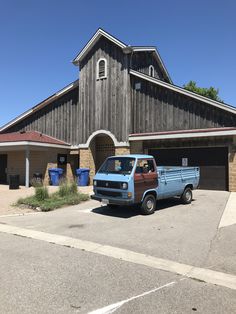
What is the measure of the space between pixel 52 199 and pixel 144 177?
450 cm

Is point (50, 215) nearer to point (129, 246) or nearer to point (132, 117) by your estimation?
point (129, 246)

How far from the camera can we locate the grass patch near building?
12.1 metres

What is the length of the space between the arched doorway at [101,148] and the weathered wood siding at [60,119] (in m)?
1.53

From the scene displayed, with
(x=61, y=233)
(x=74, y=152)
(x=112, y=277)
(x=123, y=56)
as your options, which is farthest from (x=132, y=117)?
(x=112, y=277)

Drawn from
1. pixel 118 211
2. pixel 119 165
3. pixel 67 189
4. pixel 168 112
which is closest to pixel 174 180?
pixel 119 165

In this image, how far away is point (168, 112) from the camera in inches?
731

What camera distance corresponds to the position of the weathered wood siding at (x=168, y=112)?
55.2 feet

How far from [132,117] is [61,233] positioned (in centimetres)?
1289

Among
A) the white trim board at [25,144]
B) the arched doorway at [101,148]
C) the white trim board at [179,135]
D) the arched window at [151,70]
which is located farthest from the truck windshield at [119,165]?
the arched window at [151,70]

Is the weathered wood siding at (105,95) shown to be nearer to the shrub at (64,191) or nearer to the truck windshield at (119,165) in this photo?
the shrub at (64,191)

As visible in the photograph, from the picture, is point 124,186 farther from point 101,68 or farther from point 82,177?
point 101,68

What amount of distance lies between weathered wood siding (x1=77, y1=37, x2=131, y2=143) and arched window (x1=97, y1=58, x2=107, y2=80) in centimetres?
23

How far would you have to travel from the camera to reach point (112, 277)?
5.08 meters

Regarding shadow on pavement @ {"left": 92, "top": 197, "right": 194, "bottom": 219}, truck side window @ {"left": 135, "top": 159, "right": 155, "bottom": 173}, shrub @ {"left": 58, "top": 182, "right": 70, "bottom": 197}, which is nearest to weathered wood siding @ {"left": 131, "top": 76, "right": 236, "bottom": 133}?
shadow on pavement @ {"left": 92, "top": 197, "right": 194, "bottom": 219}
